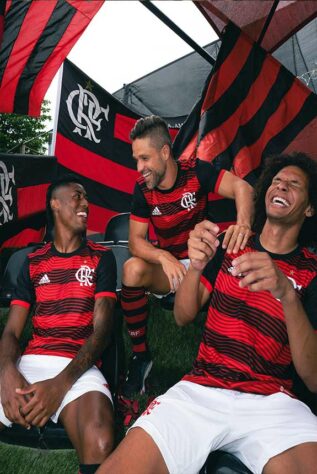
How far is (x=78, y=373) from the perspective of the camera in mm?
1979

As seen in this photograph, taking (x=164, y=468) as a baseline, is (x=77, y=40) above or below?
above

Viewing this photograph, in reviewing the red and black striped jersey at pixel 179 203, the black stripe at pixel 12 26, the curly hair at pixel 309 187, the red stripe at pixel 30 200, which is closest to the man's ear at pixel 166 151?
the red and black striped jersey at pixel 179 203

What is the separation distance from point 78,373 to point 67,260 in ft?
2.19

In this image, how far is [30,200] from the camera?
15.1ft

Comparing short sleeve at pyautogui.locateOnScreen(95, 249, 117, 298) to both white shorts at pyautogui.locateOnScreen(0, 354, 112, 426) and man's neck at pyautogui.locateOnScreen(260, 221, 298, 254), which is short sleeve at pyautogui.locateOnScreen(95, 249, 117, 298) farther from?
man's neck at pyautogui.locateOnScreen(260, 221, 298, 254)

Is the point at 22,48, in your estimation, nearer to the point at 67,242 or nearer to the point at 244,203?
the point at 67,242

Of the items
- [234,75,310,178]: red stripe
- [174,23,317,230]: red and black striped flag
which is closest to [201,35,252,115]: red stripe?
→ [174,23,317,230]: red and black striped flag

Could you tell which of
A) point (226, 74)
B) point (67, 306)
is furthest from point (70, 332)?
point (226, 74)

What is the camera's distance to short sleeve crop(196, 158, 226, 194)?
2.77 metres

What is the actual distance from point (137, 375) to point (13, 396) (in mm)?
926

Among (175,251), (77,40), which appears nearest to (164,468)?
(175,251)

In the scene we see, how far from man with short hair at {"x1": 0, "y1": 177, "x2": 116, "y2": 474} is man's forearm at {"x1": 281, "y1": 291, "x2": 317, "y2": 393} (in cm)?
82

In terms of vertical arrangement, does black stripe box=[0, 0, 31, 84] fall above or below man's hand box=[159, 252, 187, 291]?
above

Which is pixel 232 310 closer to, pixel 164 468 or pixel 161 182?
pixel 164 468
